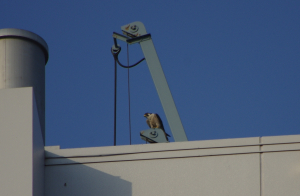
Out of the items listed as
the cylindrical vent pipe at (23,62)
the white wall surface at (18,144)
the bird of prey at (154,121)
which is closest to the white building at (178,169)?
the white wall surface at (18,144)

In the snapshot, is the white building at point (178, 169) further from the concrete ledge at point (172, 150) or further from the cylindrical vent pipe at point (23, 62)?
the cylindrical vent pipe at point (23, 62)

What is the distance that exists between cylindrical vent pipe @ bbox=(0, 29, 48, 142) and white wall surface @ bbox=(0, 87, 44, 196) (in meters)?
2.18

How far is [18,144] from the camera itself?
215 inches

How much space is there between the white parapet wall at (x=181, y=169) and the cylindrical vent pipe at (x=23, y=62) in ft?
5.33

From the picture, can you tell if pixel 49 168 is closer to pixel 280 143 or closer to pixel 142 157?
pixel 142 157

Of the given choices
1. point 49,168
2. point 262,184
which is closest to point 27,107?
point 49,168

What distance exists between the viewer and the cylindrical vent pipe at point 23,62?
7.86 meters

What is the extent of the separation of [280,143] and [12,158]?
2836 mm

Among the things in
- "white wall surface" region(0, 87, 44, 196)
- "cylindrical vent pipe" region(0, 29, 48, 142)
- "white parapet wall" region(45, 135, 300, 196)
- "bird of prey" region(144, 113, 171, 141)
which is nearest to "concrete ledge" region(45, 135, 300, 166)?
"white parapet wall" region(45, 135, 300, 196)

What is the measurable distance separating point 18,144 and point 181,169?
1.82 m

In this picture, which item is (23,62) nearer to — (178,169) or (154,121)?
(154,121)

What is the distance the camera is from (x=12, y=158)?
5398 millimetres

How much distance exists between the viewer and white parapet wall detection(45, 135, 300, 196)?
6.19 metres

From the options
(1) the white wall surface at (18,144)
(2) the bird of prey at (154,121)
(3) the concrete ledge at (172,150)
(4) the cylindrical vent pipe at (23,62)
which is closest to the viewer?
(1) the white wall surface at (18,144)
